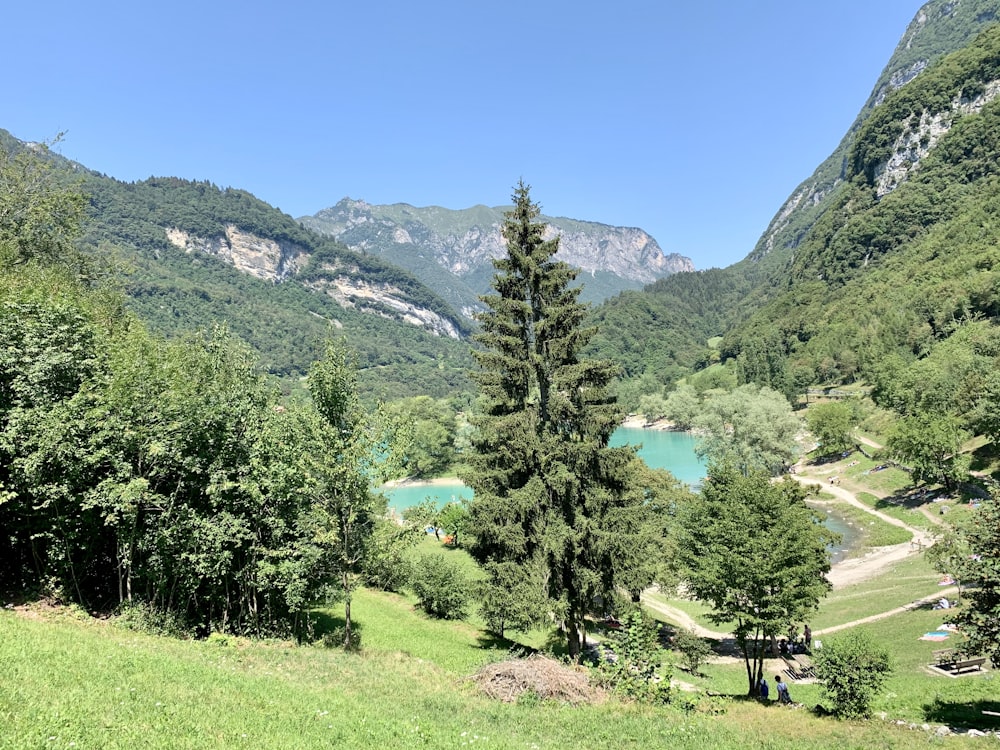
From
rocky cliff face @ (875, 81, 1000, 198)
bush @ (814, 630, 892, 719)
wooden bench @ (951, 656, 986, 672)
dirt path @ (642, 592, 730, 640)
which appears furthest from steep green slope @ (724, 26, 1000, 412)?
bush @ (814, 630, 892, 719)

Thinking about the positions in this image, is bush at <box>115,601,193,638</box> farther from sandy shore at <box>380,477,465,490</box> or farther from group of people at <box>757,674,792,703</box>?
sandy shore at <box>380,477,465,490</box>

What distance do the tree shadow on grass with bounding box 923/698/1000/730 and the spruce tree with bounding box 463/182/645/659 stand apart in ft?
25.2

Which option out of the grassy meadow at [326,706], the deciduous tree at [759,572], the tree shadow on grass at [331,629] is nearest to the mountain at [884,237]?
the deciduous tree at [759,572]

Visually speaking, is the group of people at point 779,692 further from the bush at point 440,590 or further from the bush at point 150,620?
the bush at point 150,620

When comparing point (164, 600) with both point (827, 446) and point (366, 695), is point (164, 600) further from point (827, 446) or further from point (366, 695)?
point (827, 446)

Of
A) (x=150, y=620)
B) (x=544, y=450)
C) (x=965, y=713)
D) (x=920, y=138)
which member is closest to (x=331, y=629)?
(x=150, y=620)

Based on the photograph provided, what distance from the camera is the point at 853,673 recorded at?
37.3 ft

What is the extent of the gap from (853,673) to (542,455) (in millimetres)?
8771

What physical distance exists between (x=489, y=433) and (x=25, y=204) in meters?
31.8

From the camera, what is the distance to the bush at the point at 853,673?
11.3 metres

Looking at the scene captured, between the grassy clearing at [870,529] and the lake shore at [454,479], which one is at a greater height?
the lake shore at [454,479]

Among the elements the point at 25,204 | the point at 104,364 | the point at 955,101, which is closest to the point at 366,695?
the point at 104,364

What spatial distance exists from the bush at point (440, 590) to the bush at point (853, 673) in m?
14.4

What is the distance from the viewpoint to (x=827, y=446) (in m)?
67.6
